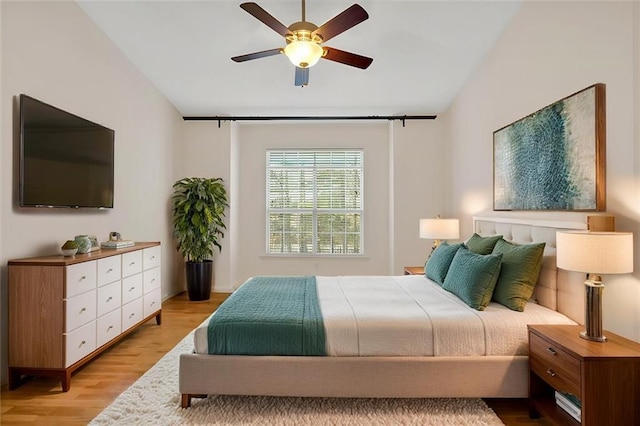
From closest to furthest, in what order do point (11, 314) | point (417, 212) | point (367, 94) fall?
1. point (11, 314)
2. point (367, 94)
3. point (417, 212)

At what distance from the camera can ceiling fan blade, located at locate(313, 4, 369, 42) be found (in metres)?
2.11

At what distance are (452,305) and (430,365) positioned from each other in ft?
1.65

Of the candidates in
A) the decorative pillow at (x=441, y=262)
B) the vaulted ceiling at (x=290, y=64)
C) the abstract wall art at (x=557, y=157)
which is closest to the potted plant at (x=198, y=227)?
the vaulted ceiling at (x=290, y=64)

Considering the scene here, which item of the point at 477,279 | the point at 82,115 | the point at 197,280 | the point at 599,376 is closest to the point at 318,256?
the point at 197,280

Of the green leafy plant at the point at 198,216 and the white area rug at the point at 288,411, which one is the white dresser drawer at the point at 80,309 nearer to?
the white area rug at the point at 288,411

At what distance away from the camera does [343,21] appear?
222 centimetres

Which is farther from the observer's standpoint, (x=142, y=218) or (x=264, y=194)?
(x=264, y=194)

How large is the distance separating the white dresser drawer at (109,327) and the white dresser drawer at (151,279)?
0.46m

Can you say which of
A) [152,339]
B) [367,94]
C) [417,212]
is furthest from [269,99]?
[152,339]

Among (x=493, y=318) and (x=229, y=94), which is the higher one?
(x=229, y=94)

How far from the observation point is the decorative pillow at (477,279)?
2246mm

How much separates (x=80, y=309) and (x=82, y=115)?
177 centimetres

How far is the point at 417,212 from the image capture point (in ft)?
16.5

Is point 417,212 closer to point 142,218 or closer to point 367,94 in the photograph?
point 367,94
